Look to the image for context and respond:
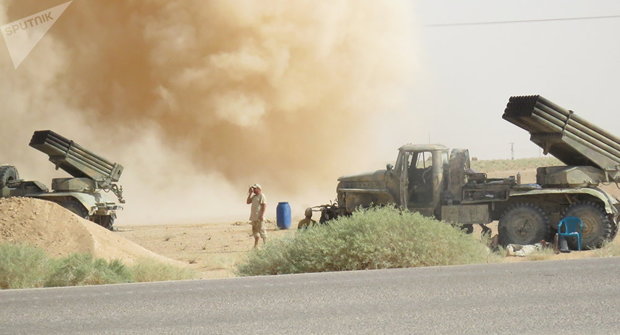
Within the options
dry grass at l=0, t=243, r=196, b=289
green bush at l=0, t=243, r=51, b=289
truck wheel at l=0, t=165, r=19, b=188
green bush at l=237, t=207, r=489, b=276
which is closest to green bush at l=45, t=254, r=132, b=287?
dry grass at l=0, t=243, r=196, b=289

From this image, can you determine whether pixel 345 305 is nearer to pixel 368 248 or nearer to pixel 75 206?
pixel 368 248

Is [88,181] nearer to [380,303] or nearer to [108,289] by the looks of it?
[108,289]

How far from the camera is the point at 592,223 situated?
19484mm

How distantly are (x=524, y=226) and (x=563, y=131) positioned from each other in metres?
2.17

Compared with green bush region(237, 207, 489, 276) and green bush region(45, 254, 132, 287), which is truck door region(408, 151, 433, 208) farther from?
green bush region(45, 254, 132, 287)

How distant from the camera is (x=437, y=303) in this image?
9.53 metres

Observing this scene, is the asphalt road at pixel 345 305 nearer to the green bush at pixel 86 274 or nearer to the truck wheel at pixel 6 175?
the green bush at pixel 86 274

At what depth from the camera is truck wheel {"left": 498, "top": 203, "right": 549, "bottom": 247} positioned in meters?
19.6

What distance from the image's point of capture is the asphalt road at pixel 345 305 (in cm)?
832

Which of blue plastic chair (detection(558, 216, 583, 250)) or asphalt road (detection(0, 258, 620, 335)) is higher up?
blue plastic chair (detection(558, 216, 583, 250))

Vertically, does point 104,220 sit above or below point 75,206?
below

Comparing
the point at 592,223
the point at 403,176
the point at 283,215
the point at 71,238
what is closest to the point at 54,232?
the point at 71,238

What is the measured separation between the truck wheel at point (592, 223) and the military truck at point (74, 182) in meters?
14.7

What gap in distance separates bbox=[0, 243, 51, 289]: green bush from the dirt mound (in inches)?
156
